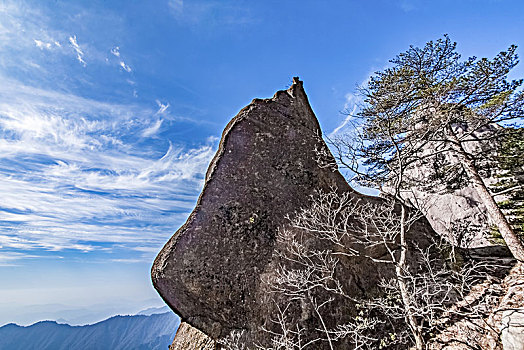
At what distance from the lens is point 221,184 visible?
23.7ft

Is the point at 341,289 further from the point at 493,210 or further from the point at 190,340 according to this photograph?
the point at 493,210

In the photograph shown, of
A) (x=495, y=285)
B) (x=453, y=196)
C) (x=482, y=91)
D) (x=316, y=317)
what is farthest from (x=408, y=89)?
(x=453, y=196)

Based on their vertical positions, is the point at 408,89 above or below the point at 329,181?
above

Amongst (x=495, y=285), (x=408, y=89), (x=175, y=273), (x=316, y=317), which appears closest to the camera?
(x=175, y=273)

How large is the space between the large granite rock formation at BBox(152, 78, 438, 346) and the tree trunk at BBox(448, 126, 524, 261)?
190cm

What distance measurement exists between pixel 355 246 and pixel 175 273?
17.0 ft

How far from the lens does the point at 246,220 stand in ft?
23.0

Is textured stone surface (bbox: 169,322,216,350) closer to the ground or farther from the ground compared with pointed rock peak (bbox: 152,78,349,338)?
closer to the ground

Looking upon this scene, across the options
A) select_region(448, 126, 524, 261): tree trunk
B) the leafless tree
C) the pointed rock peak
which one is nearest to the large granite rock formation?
the pointed rock peak

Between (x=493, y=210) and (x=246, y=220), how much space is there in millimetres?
7872

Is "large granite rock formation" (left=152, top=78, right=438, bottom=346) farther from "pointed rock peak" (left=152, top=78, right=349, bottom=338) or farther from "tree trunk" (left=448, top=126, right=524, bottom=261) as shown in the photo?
"tree trunk" (left=448, top=126, right=524, bottom=261)

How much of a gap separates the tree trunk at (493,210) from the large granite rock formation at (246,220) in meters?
1.90

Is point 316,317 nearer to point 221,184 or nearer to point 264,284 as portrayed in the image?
point 264,284

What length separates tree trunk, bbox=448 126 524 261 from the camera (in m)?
7.72
